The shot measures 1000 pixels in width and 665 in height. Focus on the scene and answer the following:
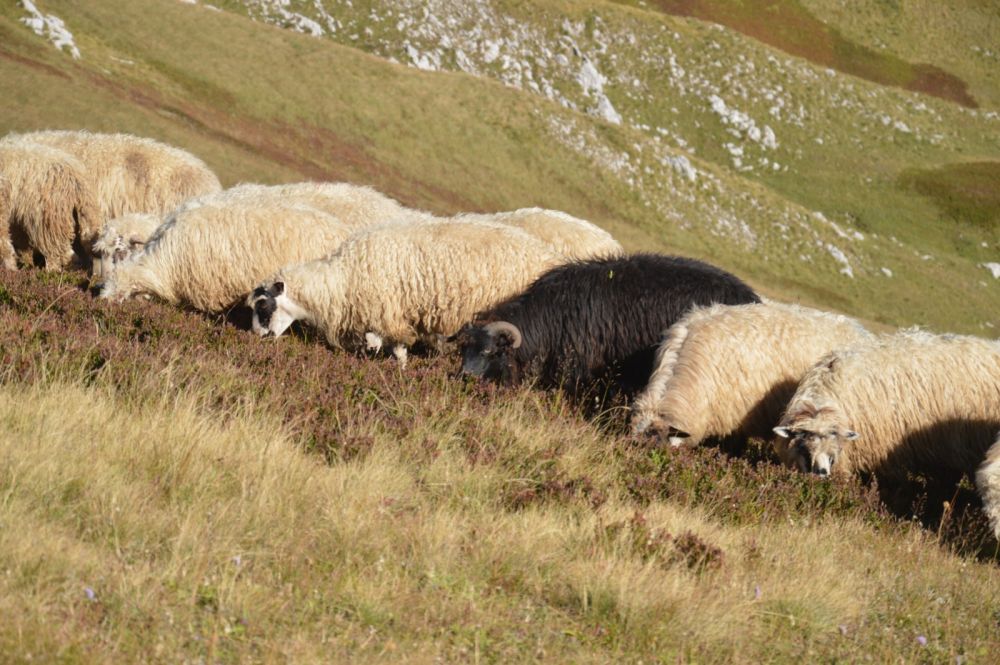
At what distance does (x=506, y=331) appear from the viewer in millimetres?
10711

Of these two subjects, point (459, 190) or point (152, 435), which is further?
point (459, 190)

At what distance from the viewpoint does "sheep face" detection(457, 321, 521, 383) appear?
10.5 m

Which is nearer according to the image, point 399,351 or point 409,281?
point 409,281

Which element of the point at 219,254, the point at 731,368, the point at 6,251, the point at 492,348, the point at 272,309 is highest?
the point at 731,368

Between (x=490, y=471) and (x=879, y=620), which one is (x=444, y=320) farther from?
(x=879, y=620)

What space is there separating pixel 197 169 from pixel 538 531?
14283 millimetres

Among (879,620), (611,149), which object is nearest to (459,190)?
(611,149)

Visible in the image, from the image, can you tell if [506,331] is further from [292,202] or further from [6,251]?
[6,251]

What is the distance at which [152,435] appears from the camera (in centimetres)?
579

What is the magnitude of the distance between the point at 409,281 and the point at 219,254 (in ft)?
9.49

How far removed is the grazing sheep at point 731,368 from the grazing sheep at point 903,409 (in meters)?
0.61

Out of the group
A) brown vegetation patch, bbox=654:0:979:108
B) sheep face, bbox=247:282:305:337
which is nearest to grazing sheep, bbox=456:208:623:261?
sheep face, bbox=247:282:305:337

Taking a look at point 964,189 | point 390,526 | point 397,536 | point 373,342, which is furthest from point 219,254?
point 964,189

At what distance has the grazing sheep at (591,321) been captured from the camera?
36.2 ft
